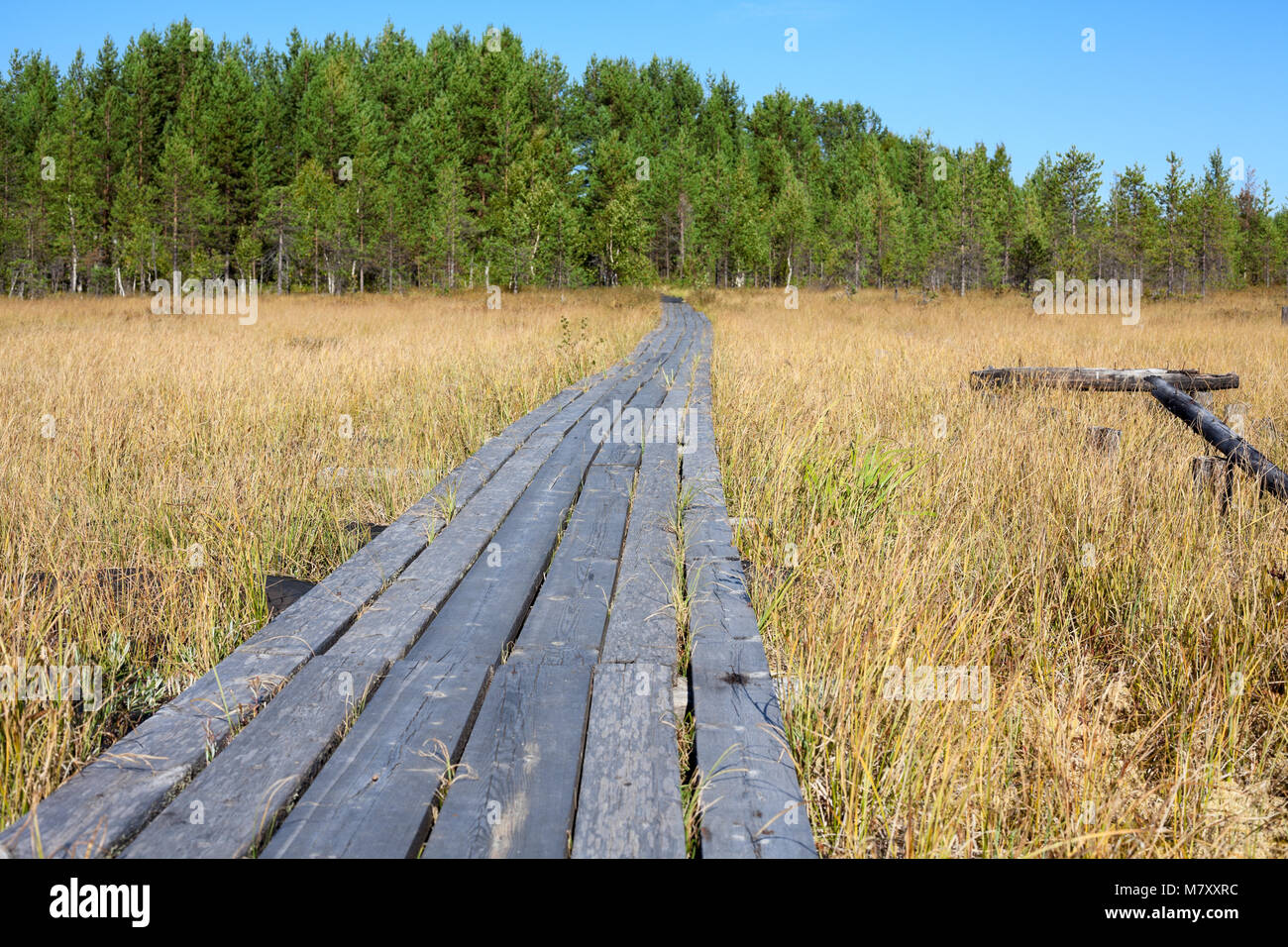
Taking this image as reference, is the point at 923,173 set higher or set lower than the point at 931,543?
higher

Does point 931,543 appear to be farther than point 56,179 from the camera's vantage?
No

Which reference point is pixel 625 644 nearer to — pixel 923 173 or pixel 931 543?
pixel 931 543

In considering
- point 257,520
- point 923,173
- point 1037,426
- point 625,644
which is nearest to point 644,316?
point 1037,426

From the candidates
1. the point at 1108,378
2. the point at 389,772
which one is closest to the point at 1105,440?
the point at 1108,378

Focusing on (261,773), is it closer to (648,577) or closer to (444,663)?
(444,663)

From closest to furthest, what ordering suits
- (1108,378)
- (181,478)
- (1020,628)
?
(1020,628), (181,478), (1108,378)

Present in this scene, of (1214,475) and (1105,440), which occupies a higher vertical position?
(1105,440)

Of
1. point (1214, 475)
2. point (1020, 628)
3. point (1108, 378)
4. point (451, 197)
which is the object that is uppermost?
point (451, 197)

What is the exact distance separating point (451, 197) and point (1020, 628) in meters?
40.7

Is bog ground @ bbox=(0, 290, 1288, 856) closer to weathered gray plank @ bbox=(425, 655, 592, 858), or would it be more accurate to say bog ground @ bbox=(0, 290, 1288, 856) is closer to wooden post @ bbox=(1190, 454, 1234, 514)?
wooden post @ bbox=(1190, 454, 1234, 514)

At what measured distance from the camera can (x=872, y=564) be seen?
10.7 ft

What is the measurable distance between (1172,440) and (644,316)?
15930 millimetres

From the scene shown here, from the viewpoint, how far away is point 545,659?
2426 mm
